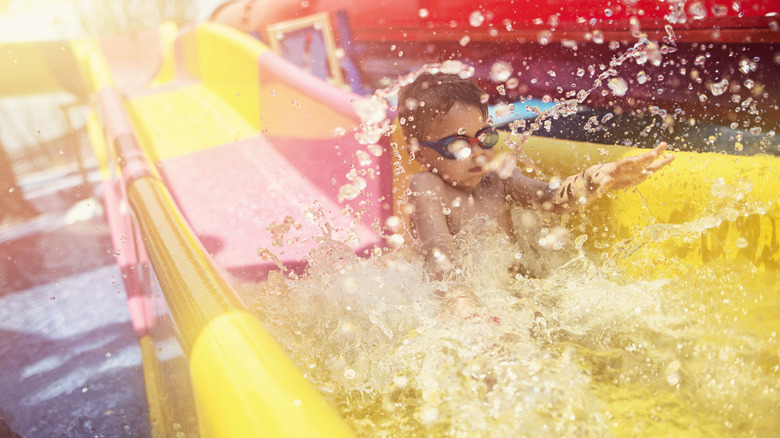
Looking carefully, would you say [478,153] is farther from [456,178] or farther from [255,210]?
[255,210]

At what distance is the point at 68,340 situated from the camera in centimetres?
187

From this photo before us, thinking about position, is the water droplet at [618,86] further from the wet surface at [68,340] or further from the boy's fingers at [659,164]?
the wet surface at [68,340]

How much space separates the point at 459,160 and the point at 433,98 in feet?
0.53

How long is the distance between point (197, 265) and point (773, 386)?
3.56 feet

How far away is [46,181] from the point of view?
12.7 feet

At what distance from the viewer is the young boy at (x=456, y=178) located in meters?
1.26

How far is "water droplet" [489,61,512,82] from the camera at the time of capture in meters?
2.81

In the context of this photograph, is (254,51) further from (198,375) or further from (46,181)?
(198,375)

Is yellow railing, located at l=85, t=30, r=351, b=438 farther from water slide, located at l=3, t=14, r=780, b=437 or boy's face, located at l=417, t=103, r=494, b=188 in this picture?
boy's face, located at l=417, t=103, r=494, b=188

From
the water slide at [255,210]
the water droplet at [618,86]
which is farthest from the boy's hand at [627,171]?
the water droplet at [618,86]

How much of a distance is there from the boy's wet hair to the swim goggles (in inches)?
2.1

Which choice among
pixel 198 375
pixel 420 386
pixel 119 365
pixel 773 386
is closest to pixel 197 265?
pixel 198 375

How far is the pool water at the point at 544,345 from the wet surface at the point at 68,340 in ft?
2.05

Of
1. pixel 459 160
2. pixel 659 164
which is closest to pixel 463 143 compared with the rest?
pixel 459 160
